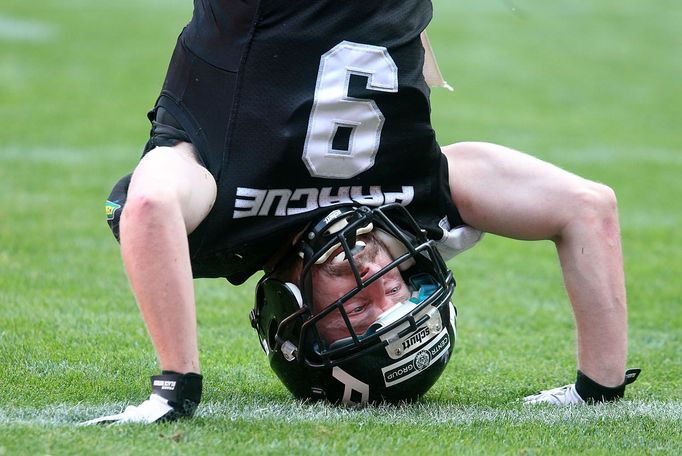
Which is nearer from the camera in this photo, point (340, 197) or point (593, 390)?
point (340, 197)

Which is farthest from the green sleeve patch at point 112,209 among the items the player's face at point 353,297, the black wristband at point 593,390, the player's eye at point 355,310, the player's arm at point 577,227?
the black wristband at point 593,390

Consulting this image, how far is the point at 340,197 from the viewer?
3.65 m

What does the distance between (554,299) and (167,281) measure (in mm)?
3490

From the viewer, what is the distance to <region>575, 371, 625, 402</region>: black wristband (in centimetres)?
384

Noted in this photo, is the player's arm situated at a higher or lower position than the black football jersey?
lower

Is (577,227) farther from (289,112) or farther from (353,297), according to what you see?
(289,112)

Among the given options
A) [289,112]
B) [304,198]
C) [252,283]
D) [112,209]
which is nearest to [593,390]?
[304,198]

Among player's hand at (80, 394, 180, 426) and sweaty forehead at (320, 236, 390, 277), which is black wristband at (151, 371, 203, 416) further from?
sweaty forehead at (320, 236, 390, 277)

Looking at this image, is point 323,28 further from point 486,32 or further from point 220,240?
point 486,32

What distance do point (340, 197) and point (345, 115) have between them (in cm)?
27

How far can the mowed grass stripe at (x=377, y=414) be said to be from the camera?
340cm

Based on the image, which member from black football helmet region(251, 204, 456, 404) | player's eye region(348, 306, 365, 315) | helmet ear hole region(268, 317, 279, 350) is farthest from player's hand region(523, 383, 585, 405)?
helmet ear hole region(268, 317, 279, 350)

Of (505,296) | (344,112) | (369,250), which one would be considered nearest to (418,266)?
(369,250)

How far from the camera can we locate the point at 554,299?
6219mm
